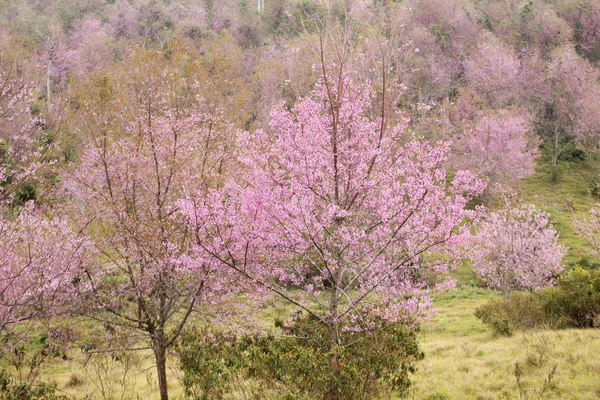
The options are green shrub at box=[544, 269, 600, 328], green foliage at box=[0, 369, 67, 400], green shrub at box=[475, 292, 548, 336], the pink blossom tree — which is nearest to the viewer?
green foliage at box=[0, 369, 67, 400]

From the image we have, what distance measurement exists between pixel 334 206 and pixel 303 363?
2.17 m

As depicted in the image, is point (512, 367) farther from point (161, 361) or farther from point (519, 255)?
point (519, 255)

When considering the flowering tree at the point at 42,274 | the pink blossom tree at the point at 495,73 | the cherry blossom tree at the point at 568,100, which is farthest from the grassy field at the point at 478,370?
the pink blossom tree at the point at 495,73

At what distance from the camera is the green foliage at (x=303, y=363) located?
18.0ft

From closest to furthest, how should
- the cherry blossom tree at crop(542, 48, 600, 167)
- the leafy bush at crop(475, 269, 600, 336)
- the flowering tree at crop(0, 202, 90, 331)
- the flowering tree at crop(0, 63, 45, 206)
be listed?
the flowering tree at crop(0, 63, 45, 206) → the flowering tree at crop(0, 202, 90, 331) → the leafy bush at crop(475, 269, 600, 336) → the cherry blossom tree at crop(542, 48, 600, 167)

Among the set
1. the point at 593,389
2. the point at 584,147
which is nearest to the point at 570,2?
the point at 584,147

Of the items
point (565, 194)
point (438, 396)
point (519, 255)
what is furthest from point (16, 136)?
point (565, 194)

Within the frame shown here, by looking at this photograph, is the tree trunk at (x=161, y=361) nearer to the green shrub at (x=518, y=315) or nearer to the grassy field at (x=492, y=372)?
the grassy field at (x=492, y=372)

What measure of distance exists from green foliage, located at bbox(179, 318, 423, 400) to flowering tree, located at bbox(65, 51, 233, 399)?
865 millimetres

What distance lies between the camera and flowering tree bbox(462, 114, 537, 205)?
3559 centimetres

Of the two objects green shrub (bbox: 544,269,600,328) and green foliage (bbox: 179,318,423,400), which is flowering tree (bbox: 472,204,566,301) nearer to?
green shrub (bbox: 544,269,600,328)

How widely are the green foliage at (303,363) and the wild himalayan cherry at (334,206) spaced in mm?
366

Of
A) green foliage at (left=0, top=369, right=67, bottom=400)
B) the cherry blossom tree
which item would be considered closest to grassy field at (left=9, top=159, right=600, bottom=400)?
green foliage at (left=0, top=369, right=67, bottom=400)

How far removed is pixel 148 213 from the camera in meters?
8.07
